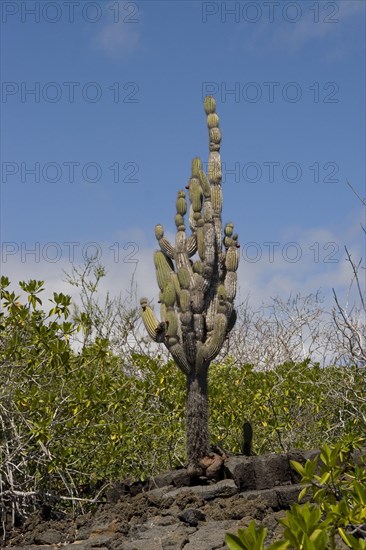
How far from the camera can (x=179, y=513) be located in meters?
8.31

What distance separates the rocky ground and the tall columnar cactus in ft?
2.23

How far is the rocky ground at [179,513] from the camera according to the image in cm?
761

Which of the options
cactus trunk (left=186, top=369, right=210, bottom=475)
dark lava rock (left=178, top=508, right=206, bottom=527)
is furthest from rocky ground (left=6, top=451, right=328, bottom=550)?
cactus trunk (left=186, top=369, right=210, bottom=475)

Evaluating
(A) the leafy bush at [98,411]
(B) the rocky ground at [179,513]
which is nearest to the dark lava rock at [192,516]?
(B) the rocky ground at [179,513]

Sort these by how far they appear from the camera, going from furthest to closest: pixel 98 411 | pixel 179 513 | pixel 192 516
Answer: pixel 98 411
pixel 179 513
pixel 192 516

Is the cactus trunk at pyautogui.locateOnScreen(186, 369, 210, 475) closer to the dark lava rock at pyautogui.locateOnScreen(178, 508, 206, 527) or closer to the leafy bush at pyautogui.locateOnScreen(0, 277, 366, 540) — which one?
the leafy bush at pyautogui.locateOnScreen(0, 277, 366, 540)

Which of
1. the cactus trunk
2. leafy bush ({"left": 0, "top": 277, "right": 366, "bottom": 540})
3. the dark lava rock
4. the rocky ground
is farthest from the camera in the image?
the cactus trunk

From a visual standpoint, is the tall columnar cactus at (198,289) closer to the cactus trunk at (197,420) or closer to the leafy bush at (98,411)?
the cactus trunk at (197,420)

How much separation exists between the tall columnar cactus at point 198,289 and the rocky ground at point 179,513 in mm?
681

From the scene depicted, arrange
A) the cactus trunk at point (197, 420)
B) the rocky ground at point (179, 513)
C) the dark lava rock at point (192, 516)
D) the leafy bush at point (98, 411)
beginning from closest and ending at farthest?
1. the rocky ground at point (179, 513)
2. the dark lava rock at point (192, 516)
3. the leafy bush at point (98, 411)
4. the cactus trunk at point (197, 420)

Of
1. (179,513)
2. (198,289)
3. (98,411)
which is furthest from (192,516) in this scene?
(198,289)

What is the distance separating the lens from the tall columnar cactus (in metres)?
10.4

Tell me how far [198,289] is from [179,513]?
10.9 feet

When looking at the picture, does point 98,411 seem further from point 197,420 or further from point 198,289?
point 198,289
